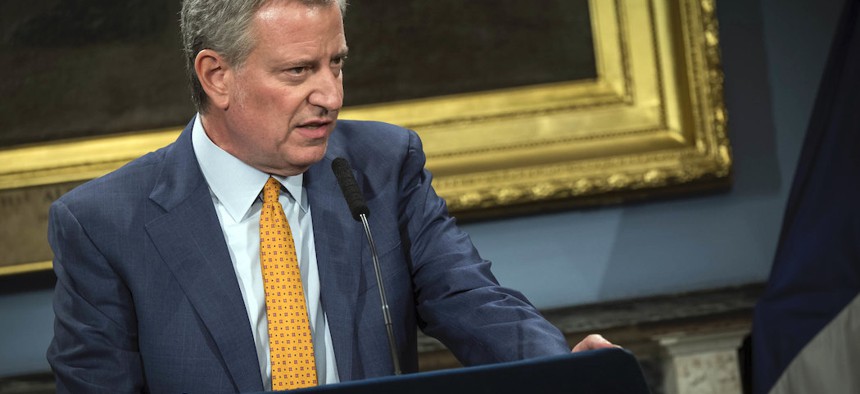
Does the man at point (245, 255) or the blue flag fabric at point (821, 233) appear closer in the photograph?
the man at point (245, 255)

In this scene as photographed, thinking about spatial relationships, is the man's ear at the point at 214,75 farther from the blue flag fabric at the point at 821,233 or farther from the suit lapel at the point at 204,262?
the blue flag fabric at the point at 821,233

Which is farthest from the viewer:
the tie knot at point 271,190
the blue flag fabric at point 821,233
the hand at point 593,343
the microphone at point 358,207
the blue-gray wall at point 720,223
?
the blue-gray wall at point 720,223

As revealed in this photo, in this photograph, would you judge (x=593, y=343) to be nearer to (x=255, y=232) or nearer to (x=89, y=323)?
(x=255, y=232)

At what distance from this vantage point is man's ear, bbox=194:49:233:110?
2205mm

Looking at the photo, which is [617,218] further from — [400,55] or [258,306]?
[258,306]

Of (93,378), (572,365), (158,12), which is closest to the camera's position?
(572,365)

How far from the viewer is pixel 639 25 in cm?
355

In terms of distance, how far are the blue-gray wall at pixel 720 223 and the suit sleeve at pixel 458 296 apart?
126 cm

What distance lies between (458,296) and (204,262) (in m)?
0.49

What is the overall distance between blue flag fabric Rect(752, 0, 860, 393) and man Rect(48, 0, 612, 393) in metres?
1.21

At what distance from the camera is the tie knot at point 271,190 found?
2.24 m

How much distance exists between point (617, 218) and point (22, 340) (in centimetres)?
193

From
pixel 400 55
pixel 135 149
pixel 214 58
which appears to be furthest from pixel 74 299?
pixel 400 55

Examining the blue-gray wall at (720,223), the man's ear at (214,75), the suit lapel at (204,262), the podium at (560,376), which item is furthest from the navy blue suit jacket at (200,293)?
the blue-gray wall at (720,223)
